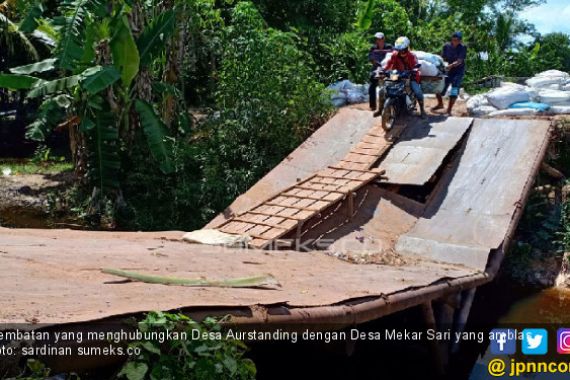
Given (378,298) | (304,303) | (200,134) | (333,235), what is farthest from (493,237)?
(200,134)

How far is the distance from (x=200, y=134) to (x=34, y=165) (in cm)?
446

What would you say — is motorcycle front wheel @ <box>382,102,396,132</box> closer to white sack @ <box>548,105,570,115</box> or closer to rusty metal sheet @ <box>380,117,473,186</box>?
rusty metal sheet @ <box>380,117,473,186</box>

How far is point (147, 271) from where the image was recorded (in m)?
4.49

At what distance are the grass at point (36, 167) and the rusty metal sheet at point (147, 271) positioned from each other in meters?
6.98

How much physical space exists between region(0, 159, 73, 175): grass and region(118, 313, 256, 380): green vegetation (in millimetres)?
10595

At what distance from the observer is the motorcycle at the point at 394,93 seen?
9.15 meters

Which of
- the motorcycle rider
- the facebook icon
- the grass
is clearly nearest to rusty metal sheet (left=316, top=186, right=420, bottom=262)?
the facebook icon

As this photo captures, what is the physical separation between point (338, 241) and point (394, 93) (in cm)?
304

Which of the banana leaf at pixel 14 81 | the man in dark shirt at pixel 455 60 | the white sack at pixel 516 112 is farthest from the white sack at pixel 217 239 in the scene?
the white sack at pixel 516 112

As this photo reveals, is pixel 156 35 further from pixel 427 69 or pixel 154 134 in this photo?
pixel 427 69

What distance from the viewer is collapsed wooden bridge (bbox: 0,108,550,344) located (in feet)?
12.0

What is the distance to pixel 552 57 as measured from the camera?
648 inches

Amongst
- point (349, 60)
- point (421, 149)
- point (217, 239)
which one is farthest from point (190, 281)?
point (349, 60)

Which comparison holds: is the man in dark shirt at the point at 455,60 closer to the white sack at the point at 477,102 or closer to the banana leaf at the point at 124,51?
the white sack at the point at 477,102
